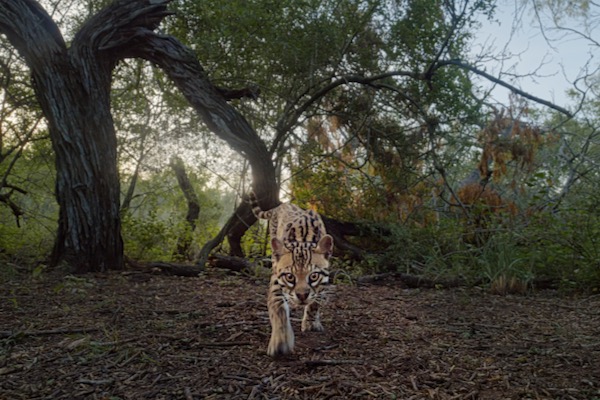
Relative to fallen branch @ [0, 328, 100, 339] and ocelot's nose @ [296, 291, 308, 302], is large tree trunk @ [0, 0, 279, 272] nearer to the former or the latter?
fallen branch @ [0, 328, 100, 339]

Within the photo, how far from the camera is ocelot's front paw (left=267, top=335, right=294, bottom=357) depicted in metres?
3.74

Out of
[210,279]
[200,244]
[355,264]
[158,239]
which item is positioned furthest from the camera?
[200,244]

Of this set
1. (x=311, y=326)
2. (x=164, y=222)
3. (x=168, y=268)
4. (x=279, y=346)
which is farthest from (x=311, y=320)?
(x=164, y=222)

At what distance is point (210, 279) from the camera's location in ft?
24.5

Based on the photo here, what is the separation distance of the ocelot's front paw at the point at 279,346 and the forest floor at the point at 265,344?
7cm

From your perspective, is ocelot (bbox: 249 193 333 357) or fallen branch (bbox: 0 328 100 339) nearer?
ocelot (bbox: 249 193 333 357)

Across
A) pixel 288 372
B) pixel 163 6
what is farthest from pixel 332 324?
pixel 163 6

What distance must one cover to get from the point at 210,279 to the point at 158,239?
3.62 m

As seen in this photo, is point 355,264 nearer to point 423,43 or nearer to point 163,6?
point 423,43

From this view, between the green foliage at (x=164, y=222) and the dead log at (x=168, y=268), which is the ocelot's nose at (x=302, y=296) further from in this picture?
the green foliage at (x=164, y=222)

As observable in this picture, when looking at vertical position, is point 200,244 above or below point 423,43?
below

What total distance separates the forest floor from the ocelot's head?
52 centimetres

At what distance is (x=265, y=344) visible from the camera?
4102 mm

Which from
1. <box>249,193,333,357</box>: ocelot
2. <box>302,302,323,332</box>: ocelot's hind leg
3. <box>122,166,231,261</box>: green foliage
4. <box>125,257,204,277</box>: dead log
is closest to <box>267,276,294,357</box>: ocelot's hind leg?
<box>249,193,333,357</box>: ocelot
